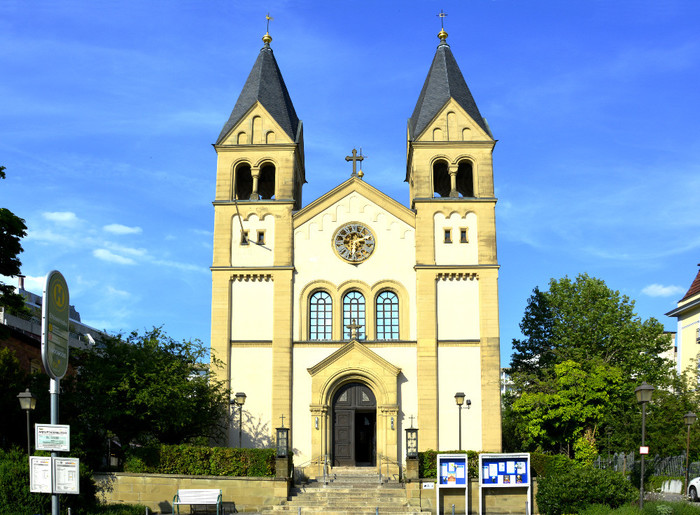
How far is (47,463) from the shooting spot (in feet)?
52.4

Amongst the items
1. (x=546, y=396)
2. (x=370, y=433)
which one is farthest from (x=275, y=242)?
(x=546, y=396)

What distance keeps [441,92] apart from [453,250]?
882cm

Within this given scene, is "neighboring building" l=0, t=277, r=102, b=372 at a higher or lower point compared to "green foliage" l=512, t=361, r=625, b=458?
higher

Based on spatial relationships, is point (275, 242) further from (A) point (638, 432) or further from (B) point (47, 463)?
(B) point (47, 463)

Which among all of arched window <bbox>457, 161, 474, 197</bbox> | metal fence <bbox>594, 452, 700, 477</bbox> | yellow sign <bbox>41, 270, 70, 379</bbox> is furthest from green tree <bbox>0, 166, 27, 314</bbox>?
metal fence <bbox>594, 452, 700, 477</bbox>

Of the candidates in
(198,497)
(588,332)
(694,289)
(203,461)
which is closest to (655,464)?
(588,332)

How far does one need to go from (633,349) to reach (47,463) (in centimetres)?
3892

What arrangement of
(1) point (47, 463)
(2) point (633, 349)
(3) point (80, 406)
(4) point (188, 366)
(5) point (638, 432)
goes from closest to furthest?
(1) point (47, 463) < (3) point (80, 406) < (4) point (188, 366) < (5) point (638, 432) < (2) point (633, 349)

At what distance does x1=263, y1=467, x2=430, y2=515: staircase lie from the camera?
1164 inches

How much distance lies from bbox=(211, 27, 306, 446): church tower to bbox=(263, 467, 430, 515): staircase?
5.50 meters

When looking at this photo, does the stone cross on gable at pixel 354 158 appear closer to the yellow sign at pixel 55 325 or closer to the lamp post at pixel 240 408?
the lamp post at pixel 240 408

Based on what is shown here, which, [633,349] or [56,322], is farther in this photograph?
[633,349]

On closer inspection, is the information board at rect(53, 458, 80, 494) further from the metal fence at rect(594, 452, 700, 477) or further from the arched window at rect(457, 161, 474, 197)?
the arched window at rect(457, 161, 474, 197)

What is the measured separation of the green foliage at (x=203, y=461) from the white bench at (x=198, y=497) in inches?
79.8
